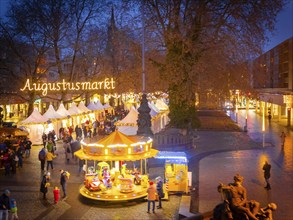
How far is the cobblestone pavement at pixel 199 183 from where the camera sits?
12.8 meters

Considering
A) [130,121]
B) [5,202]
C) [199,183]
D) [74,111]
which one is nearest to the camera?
[5,202]

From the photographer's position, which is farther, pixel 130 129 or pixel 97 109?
pixel 97 109

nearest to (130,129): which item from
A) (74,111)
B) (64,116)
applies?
(64,116)

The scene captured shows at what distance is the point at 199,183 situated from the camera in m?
16.7

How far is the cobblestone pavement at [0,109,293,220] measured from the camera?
504 inches

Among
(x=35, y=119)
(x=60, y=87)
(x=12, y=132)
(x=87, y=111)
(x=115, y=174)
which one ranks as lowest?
(x=115, y=174)

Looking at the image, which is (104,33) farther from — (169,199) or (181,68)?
(169,199)

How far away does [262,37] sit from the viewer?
25.8m

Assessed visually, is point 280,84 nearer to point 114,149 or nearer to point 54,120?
point 54,120

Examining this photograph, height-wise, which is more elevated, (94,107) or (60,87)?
(60,87)

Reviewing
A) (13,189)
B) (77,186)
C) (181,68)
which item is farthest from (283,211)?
(181,68)

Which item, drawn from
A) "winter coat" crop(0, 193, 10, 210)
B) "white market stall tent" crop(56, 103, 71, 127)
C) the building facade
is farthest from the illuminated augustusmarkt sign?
"winter coat" crop(0, 193, 10, 210)

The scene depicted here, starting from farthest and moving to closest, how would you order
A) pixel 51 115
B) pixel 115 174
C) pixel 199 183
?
pixel 51 115, pixel 199 183, pixel 115 174

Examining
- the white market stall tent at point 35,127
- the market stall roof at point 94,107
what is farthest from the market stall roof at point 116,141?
the market stall roof at point 94,107
